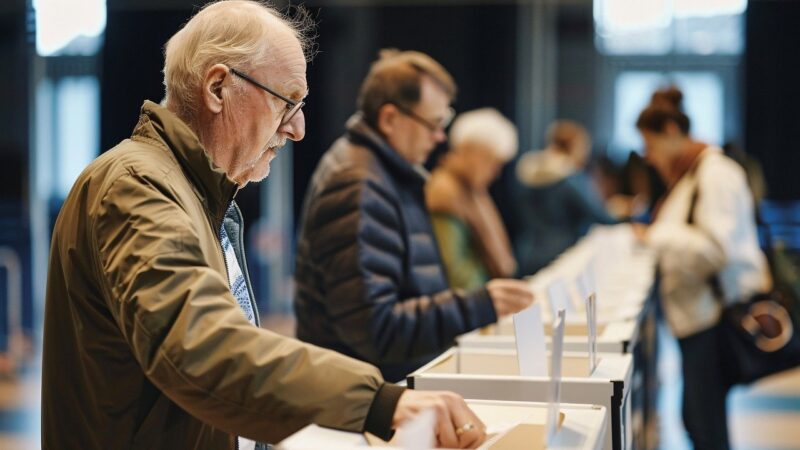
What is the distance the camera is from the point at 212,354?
144cm

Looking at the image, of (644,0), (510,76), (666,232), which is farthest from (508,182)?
(666,232)

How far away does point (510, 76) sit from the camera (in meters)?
11.7

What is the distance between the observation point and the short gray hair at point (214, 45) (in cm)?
180

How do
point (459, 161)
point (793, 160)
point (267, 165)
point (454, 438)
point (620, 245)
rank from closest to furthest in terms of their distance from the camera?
point (454, 438)
point (267, 165)
point (459, 161)
point (620, 245)
point (793, 160)

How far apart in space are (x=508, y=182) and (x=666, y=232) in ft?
23.6

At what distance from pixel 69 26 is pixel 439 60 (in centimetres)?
446

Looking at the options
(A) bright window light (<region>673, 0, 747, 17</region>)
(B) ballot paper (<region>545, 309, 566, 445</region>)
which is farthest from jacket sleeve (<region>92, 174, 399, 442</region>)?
(A) bright window light (<region>673, 0, 747, 17</region>)

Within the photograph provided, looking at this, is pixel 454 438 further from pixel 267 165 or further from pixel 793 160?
pixel 793 160

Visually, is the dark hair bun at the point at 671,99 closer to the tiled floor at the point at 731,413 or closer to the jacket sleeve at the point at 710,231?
the jacket sleeve at the point at 710,231

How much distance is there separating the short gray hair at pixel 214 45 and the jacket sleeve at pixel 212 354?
37 cm

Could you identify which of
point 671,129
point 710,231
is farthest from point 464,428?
point 671,129

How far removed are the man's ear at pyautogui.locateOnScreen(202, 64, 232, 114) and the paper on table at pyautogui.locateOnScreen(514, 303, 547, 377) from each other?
2.21 feet

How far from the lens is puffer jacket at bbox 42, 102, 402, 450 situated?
145 cm

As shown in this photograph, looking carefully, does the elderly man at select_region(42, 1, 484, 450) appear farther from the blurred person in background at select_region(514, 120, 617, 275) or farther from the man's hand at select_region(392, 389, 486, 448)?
the blurred person in background at select_region(514, 120, 617, 275)
